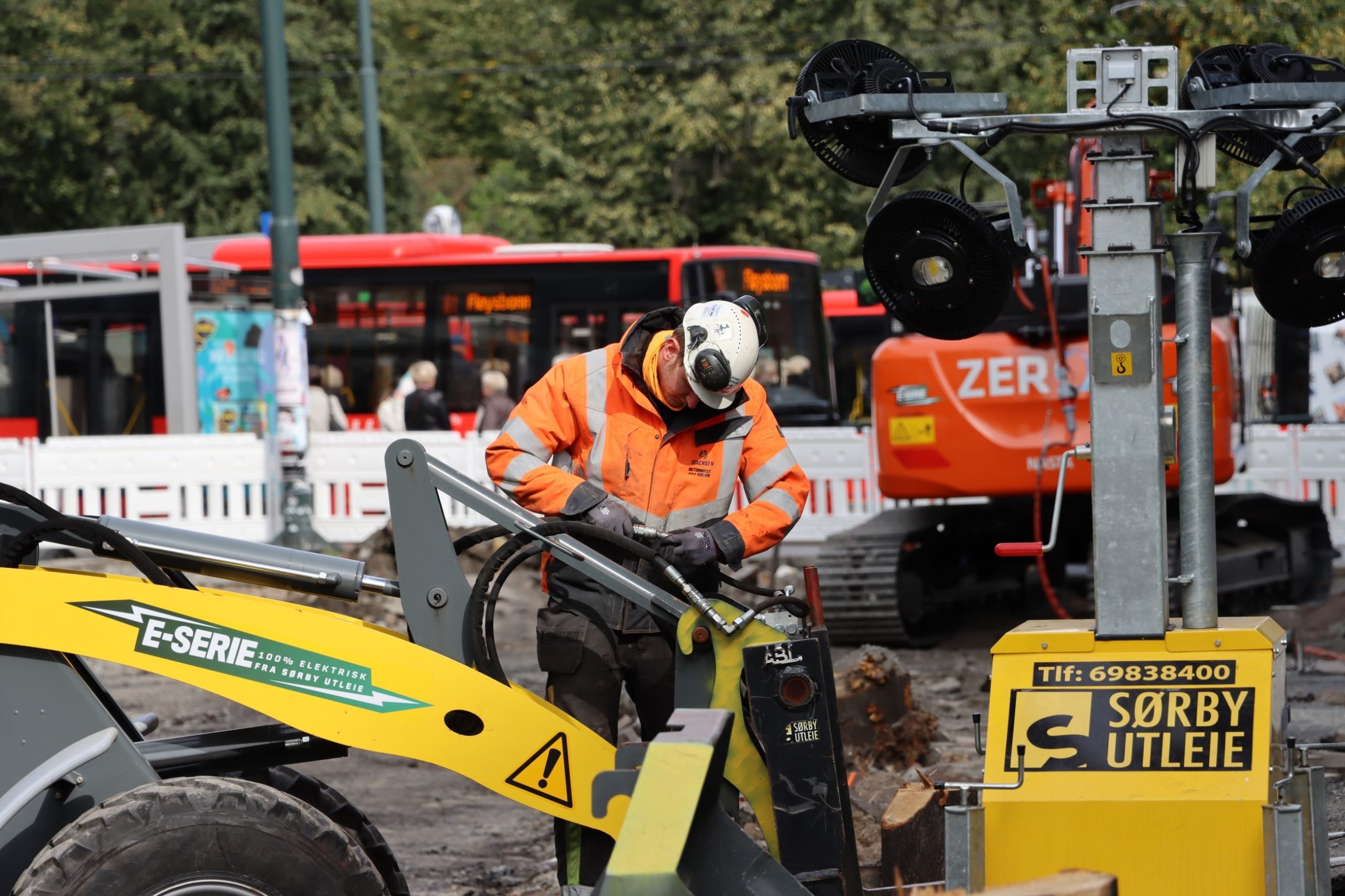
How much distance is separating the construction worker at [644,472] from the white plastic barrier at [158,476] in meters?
12.5

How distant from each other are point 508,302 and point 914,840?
17921 mm

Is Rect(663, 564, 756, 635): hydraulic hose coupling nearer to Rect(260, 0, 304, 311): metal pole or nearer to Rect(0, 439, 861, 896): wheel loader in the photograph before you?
Rect(0, 439, 861, 896): wheel loader

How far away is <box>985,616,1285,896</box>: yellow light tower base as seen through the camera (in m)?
4.03

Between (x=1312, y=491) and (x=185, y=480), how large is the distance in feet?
34.7

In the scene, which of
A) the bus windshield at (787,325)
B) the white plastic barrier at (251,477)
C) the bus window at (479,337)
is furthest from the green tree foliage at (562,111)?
the white plastic barrier at (251,477)

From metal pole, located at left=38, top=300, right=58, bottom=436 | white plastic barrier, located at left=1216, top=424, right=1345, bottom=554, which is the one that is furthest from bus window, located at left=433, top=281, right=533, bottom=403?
white plastic barrier, located at left=1216, top=424, right=1345, bottom=554

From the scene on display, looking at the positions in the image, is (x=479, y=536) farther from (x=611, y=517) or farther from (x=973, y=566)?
(x=973, y=566)

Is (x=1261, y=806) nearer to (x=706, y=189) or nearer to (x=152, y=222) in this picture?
(x=706, y=189)

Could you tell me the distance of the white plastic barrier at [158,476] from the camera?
56.1ft

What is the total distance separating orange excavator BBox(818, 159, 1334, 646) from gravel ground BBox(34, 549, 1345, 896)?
364mm

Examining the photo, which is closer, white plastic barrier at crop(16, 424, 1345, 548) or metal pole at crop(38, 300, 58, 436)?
white plastic barrier at crop(16, 424, 1345, 548)

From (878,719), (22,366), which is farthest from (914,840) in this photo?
(22,366)

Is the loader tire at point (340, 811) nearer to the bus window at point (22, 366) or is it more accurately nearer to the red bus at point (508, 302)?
the red bus at point (508, 302)

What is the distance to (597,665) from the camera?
4867mm
